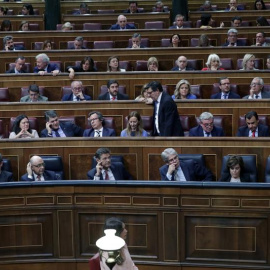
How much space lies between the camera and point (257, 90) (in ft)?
27.2

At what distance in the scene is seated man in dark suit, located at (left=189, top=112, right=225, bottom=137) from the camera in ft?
23.8

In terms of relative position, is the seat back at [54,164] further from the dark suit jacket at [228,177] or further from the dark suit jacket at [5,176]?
the dark suit jacket at [228,177]

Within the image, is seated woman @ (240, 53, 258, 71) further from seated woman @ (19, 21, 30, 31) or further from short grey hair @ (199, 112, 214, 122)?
seated woman @ (19, 21, 30, 31)

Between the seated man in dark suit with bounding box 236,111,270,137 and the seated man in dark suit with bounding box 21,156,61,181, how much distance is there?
1852 mm

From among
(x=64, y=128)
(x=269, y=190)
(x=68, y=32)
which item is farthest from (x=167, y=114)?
(x=68, y=32)

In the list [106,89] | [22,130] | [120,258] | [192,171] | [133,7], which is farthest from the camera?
[133,7]

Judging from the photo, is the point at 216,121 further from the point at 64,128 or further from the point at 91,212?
the point at 91,212

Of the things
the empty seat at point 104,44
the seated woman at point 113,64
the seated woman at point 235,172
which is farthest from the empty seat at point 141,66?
the seated woman at point 235,172

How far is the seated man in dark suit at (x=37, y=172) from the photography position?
6547 millimetres

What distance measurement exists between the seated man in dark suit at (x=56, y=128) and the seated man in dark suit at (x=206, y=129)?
1137mm

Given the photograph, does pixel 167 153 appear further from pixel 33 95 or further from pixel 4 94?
pixel 4 94

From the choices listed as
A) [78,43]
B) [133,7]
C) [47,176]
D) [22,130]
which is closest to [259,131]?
[47,176]

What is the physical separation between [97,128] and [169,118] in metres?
0.70

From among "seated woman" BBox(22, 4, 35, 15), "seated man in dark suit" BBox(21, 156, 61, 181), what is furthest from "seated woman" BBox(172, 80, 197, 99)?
"seated woman" BBox(22, 4, 35, 15)
